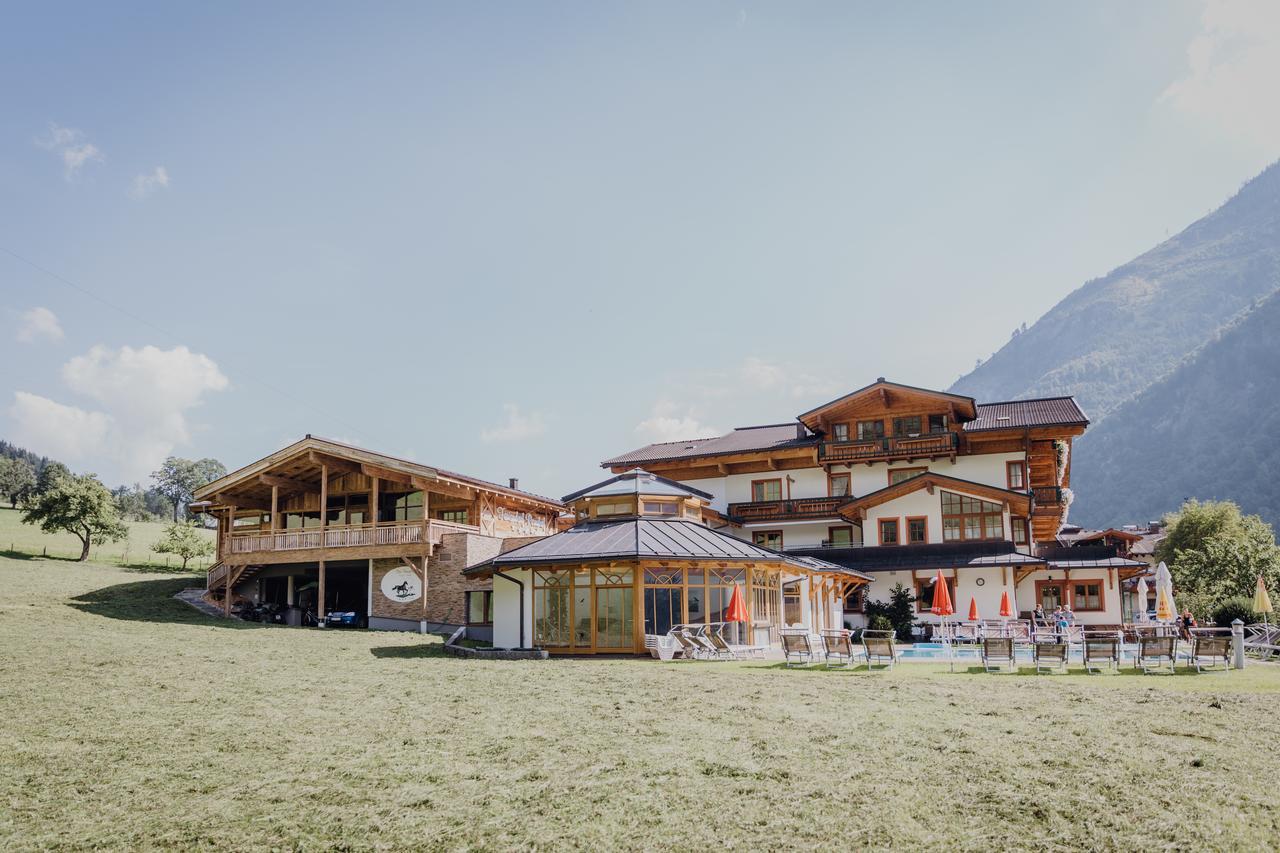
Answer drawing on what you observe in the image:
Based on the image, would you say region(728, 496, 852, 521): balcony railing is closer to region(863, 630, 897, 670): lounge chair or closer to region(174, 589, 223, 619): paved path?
region(863, 630, 897, 670): lounge chair

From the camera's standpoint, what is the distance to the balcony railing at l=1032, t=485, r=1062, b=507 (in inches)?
1362

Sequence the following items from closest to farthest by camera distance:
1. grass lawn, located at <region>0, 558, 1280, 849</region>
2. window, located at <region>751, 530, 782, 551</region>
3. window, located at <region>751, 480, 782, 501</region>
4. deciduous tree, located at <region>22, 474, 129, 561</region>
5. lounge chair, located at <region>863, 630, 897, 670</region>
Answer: grass lawn, located at <region>0, 558, 1280, 849</region>, lounge chair, located at <region>863, 630, 897, 670</region>, deciduous tree, located at <region>22, 474, 129, 561</region>, window, located at <region>751, 530, 782, 551</region>, window, located at <region>751, 480, 782, 501</region>

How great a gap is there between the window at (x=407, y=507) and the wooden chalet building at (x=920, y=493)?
37.1 feet

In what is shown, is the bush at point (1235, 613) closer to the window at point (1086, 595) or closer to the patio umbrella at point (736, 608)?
the window at point (1086, 595)

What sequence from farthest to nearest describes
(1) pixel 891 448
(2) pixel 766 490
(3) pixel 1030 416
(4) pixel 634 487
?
(2) pixel 766 490 → (1) pixel 891 448 → (3) pixel 1030 416 → (4) pixel 634 487

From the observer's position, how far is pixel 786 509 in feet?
129

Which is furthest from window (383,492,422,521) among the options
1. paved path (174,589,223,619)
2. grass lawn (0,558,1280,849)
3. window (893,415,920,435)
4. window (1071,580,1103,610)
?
window (1071,580,1103,610)

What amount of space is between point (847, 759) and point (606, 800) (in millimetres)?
2877

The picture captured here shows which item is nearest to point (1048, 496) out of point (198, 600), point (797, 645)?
point (797, 645)

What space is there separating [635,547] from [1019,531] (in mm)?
18374

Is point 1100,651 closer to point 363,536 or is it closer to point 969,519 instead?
point 969,519

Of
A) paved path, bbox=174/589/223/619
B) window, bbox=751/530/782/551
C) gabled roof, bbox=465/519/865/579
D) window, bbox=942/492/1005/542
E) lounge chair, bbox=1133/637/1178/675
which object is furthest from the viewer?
window, bbox=751/530/782/551

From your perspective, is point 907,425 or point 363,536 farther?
point 907,425

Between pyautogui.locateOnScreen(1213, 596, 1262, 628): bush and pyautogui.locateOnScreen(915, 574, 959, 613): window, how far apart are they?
8.08 meters
